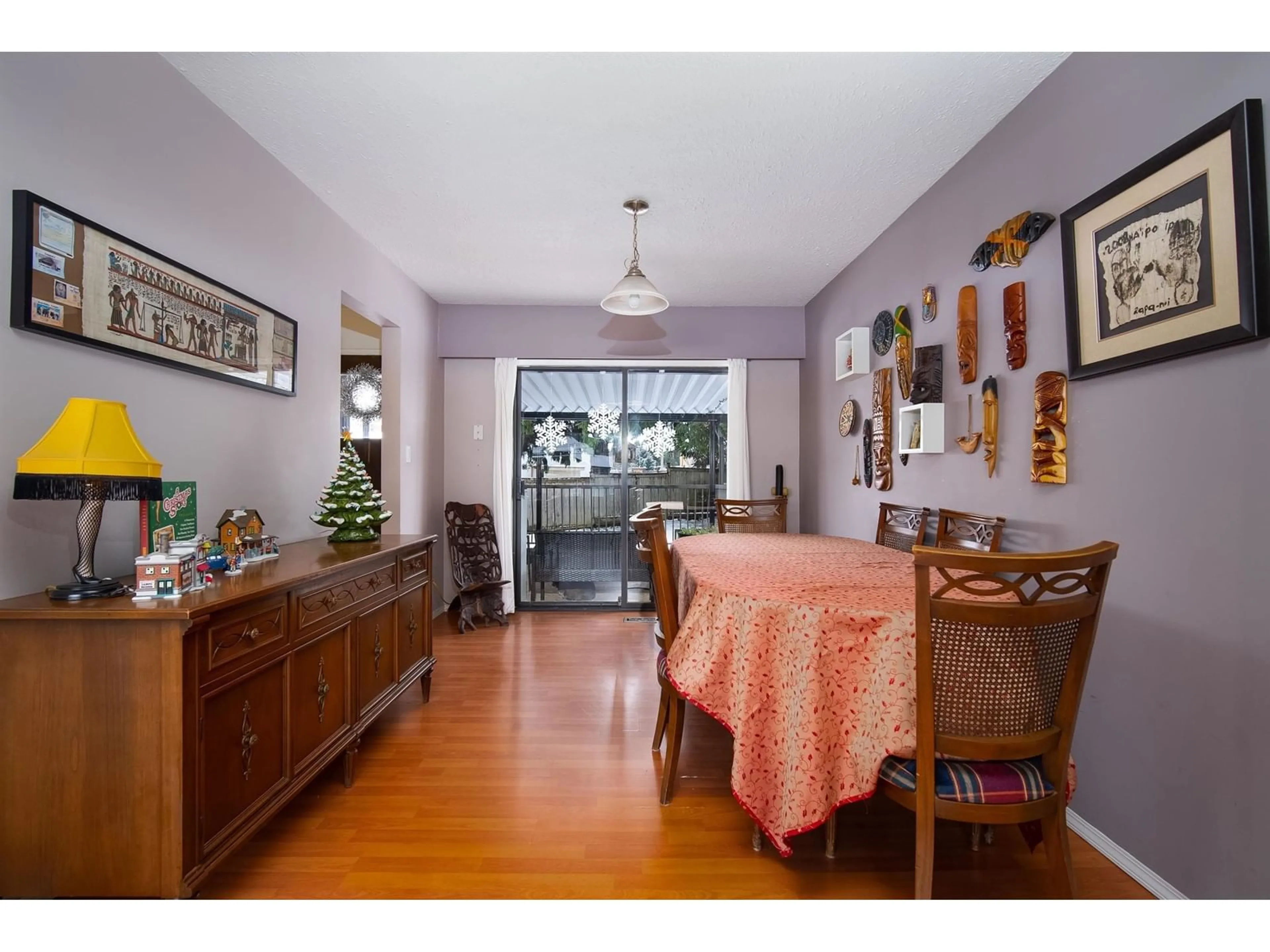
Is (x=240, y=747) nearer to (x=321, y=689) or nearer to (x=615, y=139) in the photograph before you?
(x=321, y=689)

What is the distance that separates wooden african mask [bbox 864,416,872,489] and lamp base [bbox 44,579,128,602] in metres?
3.41

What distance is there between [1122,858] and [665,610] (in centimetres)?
150

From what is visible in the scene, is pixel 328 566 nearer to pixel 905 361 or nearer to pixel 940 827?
pixel 940 827

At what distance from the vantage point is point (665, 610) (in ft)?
6.74

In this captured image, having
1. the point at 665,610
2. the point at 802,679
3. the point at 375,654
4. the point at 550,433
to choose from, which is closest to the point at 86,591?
the point at 375,654

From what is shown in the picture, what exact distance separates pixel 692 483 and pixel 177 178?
152 inches

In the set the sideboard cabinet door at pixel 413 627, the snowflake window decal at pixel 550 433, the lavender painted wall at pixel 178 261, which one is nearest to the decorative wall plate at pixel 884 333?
the snowflake window decal at pixel 550 433

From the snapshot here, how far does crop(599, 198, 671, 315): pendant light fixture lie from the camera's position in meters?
2.79

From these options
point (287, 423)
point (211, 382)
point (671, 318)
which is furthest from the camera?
point (671, 318)

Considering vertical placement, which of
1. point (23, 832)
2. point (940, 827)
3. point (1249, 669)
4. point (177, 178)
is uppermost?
point (177, 178)

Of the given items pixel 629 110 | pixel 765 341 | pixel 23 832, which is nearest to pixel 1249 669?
pixel 629 110

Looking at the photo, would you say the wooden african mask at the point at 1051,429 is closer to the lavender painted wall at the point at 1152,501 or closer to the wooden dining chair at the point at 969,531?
the lavender painted wall at the point at 1152,501

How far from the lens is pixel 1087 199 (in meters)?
1.81

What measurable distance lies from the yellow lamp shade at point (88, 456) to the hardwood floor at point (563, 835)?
1.13 m
